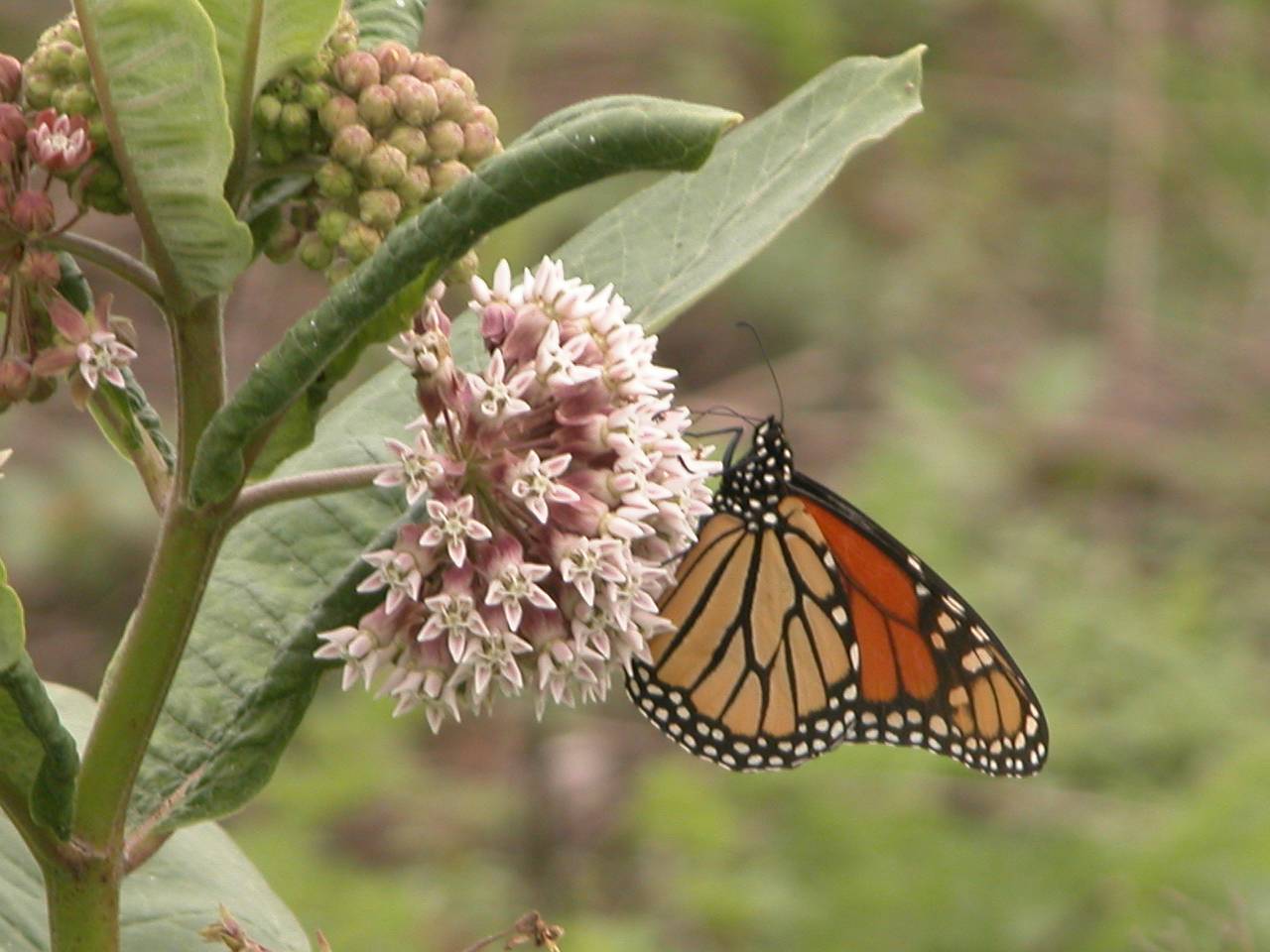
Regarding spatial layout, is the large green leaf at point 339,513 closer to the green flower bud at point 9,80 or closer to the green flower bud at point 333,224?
the green flower bud at point 333,224

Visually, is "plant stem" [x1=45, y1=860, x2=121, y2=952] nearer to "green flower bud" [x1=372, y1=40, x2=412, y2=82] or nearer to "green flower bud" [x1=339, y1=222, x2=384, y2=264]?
"green flower bud" [x1=339, y1=222, x2=384, y2=264]

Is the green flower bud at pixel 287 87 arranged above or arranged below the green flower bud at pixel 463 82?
below

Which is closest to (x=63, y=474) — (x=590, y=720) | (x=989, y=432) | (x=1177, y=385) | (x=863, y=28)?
(x=590, y=720)

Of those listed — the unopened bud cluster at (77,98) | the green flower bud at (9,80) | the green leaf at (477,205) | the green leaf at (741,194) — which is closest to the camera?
the green leaf at (477,205)

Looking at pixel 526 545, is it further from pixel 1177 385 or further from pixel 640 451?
pixel 1177 385

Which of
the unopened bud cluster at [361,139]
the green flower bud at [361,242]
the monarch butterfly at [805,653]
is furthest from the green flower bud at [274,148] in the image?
the monarch butterfly at [805,653]

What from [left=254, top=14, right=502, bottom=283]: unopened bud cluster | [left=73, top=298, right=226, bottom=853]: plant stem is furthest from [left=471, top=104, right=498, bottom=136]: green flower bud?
[left=73, top=298, right=226, bottom=853]: plant stem

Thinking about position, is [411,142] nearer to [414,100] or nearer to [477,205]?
[414,100]
